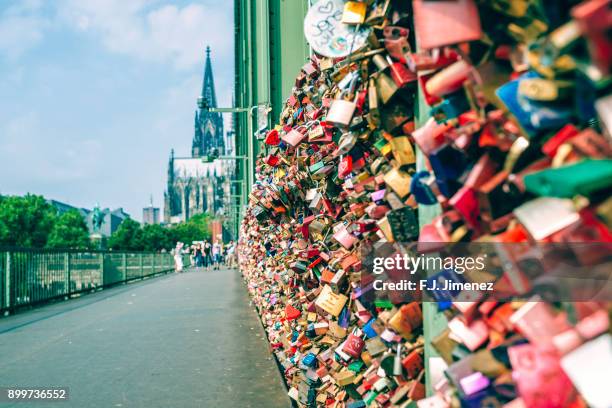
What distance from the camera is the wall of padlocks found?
1.07m

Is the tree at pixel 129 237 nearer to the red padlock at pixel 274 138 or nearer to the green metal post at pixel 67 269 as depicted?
the green metal post at pixel 67 269

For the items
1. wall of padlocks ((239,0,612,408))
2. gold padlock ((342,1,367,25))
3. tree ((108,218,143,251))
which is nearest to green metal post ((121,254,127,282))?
wall of padlocks ((239,0,612,408))

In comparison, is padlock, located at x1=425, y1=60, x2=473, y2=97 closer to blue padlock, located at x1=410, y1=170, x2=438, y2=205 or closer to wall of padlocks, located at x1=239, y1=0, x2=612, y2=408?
wall of padlocks, located at x1=239, y1=0, x2=612, y2=408

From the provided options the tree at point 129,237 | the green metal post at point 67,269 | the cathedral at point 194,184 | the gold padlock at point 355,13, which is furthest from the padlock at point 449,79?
the cathedral at point 194,184

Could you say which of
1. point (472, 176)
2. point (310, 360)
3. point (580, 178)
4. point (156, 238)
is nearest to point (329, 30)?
point (472, 176)

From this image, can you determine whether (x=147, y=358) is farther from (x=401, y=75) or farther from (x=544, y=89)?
(x=544, y=89)

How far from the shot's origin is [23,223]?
A: 74562mm

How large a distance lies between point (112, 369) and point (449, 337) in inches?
209

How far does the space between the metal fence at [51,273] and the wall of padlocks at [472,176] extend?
39.4ft

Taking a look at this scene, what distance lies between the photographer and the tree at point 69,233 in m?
92.2

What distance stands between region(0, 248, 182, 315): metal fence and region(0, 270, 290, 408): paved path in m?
1.36

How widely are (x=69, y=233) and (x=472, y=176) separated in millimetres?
99574

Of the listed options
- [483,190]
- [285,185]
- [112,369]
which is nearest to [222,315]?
[112,369]

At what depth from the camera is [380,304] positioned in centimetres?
227
